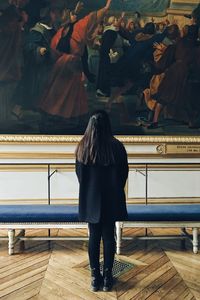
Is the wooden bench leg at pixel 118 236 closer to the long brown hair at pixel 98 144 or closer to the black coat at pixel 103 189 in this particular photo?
the black coat at pixel 103 189

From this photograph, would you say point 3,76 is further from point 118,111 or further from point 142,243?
point 142,243

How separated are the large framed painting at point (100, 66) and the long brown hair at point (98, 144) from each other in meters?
3.25

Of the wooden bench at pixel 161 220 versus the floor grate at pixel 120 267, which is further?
the wooden bench at pixel 161 220

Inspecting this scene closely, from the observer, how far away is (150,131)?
20.9 feet

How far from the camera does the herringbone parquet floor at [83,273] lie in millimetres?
3150

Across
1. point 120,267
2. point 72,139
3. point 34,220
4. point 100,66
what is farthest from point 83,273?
point 100,66

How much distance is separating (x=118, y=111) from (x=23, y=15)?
2.59 metres

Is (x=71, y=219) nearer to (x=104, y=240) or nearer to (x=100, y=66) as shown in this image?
(x=104, y=240)

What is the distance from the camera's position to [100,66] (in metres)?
6.25

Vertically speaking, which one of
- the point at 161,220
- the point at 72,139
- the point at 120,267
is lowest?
the point at 120,267

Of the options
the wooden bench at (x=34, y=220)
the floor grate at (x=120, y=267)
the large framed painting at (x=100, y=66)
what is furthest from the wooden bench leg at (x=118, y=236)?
the large framed painting at (x=100, y=66)

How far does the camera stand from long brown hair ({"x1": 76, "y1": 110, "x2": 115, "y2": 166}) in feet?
9.62

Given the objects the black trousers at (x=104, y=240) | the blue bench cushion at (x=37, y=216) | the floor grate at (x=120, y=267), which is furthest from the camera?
the blue bench cushion at (x=37, y=216)

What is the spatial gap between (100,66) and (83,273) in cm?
403
